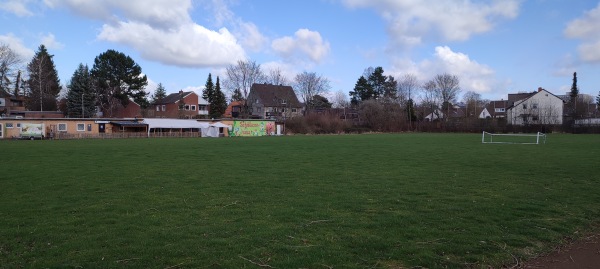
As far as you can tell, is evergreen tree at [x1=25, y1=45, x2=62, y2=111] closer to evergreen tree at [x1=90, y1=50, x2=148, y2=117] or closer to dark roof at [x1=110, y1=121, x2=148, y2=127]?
evergreen tree at [x1=90, y1=50, x2=148, y2=117]

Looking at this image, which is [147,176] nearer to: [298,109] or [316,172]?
→ [316,172]

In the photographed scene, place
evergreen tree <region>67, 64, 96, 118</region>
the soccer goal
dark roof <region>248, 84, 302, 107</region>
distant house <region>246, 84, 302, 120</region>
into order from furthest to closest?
1. dark roof <region>248, 84, 302, 107</region>
2. distant house <region>246, 84, 302, 120</region>
3. evergreen tree <region>67, 64, 96, 118</region>
4. the soccer goal

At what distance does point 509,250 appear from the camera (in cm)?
561

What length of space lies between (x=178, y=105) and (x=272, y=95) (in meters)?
22.6

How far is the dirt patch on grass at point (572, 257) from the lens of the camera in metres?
5.11

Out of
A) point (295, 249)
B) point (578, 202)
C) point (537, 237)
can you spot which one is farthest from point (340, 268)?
point (578, 202)

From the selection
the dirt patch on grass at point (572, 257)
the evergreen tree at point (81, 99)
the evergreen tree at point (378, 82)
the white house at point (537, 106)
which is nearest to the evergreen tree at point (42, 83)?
the evergreen tree at point (81, 99)

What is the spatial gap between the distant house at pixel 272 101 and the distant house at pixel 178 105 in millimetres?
12959

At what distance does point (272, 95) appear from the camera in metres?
98.4

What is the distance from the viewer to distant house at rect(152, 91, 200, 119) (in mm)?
88275

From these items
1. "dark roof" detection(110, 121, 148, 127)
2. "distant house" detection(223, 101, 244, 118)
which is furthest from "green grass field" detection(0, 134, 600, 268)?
"distant house" detection(223, 101, 244, 118)

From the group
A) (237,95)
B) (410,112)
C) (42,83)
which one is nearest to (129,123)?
(42,83)

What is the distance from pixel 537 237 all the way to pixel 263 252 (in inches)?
170

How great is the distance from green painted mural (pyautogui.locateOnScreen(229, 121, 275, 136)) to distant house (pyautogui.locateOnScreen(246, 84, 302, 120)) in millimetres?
22957
